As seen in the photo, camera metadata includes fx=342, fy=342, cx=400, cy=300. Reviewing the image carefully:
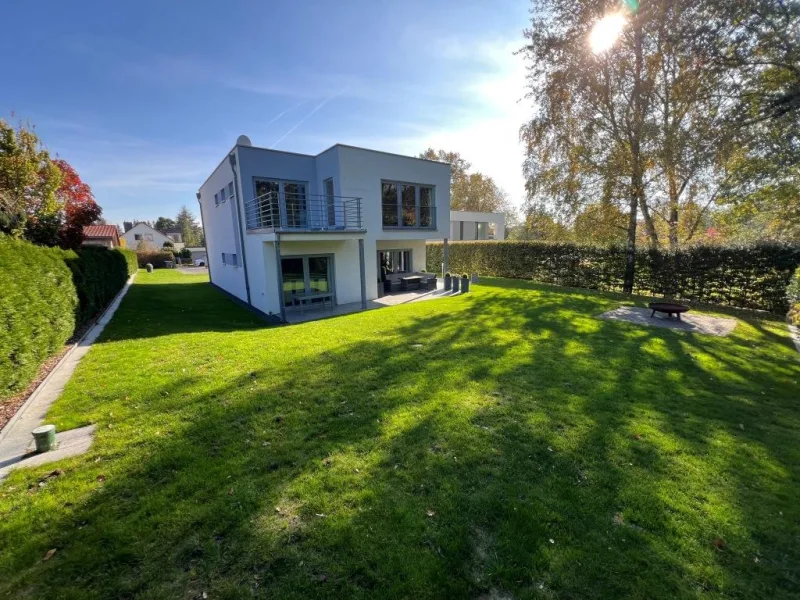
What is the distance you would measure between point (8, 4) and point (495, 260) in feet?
68.3

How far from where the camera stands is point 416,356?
6770 mm

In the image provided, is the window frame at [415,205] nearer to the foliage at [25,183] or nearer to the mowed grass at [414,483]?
the mowed grass at [414,483]

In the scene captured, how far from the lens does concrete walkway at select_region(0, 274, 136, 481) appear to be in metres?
3.69

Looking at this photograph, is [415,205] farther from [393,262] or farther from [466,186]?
[466,186]

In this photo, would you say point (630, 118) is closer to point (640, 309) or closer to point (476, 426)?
point (640, 309)

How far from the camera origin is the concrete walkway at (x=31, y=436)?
369 centimetres

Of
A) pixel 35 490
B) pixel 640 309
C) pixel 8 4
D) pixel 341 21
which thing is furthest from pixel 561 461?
pixel 8 4

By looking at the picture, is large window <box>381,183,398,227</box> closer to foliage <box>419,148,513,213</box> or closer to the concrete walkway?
the concrete walkway

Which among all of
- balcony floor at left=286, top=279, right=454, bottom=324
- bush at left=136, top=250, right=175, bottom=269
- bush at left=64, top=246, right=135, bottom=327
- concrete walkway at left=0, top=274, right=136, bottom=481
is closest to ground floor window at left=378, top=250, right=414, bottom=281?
balcony floor at left=286, top=279, right=454, bottom=324

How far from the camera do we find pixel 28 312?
18.4ft

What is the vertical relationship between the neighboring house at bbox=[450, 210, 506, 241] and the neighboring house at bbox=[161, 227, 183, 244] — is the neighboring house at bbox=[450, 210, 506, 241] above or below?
below

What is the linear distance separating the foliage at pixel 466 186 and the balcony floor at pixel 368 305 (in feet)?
103

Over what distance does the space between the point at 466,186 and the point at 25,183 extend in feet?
135

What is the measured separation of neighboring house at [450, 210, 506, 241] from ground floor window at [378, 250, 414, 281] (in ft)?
48.2
